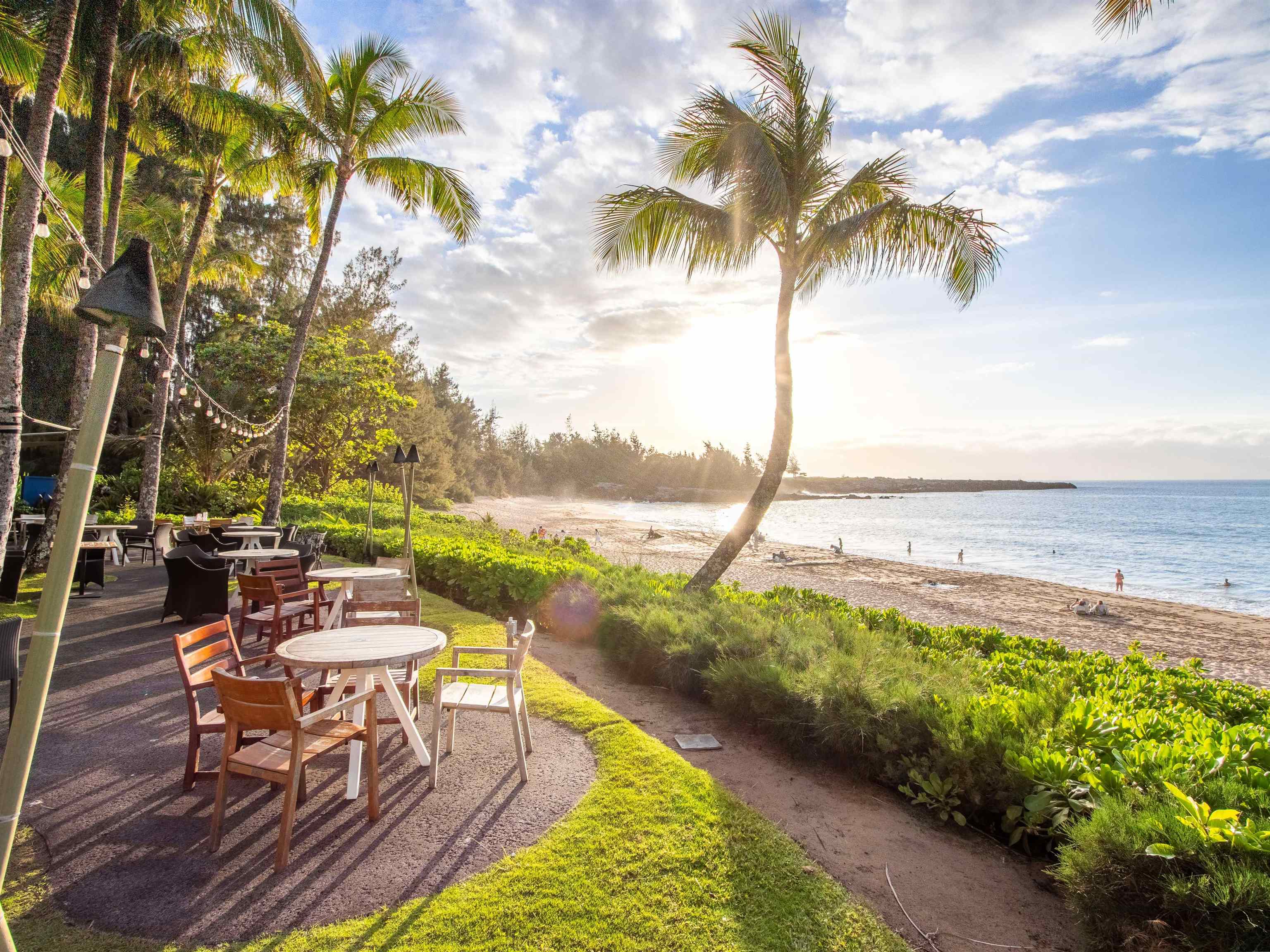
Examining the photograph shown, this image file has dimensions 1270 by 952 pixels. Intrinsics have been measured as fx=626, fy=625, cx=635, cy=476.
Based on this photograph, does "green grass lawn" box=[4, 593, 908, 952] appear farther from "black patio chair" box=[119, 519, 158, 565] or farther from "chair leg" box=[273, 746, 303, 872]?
"black patio chair" box=[119, 519, 158, 565]

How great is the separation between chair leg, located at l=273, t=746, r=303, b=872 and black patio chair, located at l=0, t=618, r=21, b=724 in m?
2.38

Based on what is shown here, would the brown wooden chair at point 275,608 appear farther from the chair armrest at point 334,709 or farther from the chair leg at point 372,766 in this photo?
the chair leg at point 372,766

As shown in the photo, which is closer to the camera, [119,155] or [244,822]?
[244,822]

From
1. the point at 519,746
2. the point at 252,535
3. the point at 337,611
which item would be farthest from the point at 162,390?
the point at 519,746

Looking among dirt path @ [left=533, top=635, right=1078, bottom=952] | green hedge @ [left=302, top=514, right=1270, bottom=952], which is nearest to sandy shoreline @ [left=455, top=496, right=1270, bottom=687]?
green hedge @ [left=302, top=514, right=1270, bottom=952]

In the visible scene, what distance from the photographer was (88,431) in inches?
66.7

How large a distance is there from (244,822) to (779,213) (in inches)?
312

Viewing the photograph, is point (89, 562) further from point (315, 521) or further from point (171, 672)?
point (315, 521)

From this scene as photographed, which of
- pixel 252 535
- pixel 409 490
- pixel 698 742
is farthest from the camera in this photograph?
pixel 252 535

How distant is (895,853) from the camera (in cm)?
334

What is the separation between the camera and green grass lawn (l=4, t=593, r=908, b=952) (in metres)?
2.53

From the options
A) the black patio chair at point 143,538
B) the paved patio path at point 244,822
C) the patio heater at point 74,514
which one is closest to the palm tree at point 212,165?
the black patio chair at point 143,538

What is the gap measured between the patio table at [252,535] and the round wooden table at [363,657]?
→ 25.3ft

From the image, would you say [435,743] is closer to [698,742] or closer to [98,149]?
[698,742]
